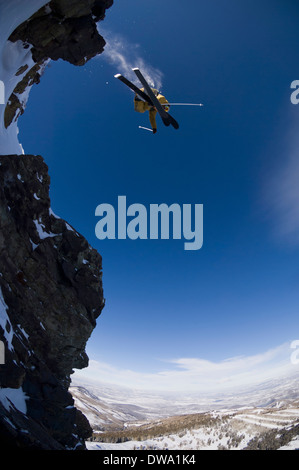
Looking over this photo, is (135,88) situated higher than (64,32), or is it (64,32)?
(64,32)

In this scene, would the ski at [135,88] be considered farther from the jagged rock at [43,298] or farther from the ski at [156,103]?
the jagged rock at [43,298]

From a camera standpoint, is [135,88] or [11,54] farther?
[11,54]

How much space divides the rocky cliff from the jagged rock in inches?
2.6

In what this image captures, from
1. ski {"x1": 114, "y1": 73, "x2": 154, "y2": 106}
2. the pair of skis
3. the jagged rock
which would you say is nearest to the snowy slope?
the jagged rock

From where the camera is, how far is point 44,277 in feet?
61.9

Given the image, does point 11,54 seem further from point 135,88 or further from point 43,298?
point 43,298

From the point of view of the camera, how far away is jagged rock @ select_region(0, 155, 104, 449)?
47.0ft

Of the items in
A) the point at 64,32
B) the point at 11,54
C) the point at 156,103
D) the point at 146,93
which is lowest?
the point at 156,103

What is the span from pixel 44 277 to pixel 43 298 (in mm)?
1757

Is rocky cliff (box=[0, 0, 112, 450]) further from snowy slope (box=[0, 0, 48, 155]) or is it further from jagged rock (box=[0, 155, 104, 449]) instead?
snowy slope (box=[0, 0, 48, 155])

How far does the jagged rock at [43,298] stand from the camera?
564 inches

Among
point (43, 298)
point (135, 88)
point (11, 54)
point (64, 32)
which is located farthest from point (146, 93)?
point (43, 298)
